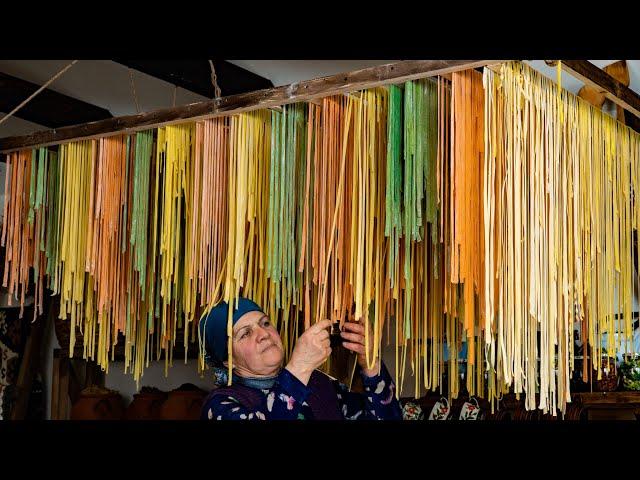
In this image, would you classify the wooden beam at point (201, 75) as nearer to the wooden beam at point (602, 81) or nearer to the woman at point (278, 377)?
the woman at point (278, 377)

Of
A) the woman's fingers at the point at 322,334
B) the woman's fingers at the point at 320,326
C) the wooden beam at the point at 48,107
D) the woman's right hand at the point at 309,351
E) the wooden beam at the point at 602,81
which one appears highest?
the wooden beam at the point at 48,107

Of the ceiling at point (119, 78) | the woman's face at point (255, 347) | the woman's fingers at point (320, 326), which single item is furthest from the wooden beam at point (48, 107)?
the woman's fingers at point (320, 326)

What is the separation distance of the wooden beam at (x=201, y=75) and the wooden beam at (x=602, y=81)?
1.90m

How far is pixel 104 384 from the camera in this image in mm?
5344

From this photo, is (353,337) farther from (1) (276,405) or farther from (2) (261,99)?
(2) (261,99)

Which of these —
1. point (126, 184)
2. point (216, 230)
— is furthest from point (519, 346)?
point (126, 184)

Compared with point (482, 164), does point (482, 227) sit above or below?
below

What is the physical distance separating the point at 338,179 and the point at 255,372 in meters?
0.71

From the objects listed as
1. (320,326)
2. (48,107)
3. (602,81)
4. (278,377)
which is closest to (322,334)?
(320,326)

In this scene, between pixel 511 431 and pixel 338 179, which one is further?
pixel 338 179

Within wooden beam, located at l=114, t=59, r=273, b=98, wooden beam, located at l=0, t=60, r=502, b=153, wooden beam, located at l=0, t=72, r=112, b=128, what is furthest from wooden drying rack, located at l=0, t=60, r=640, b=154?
wooden beam, located at l=0, t=72, r=112, b=128

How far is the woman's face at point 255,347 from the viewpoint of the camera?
269 cm

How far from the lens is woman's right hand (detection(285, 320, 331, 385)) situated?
98.7 inches
